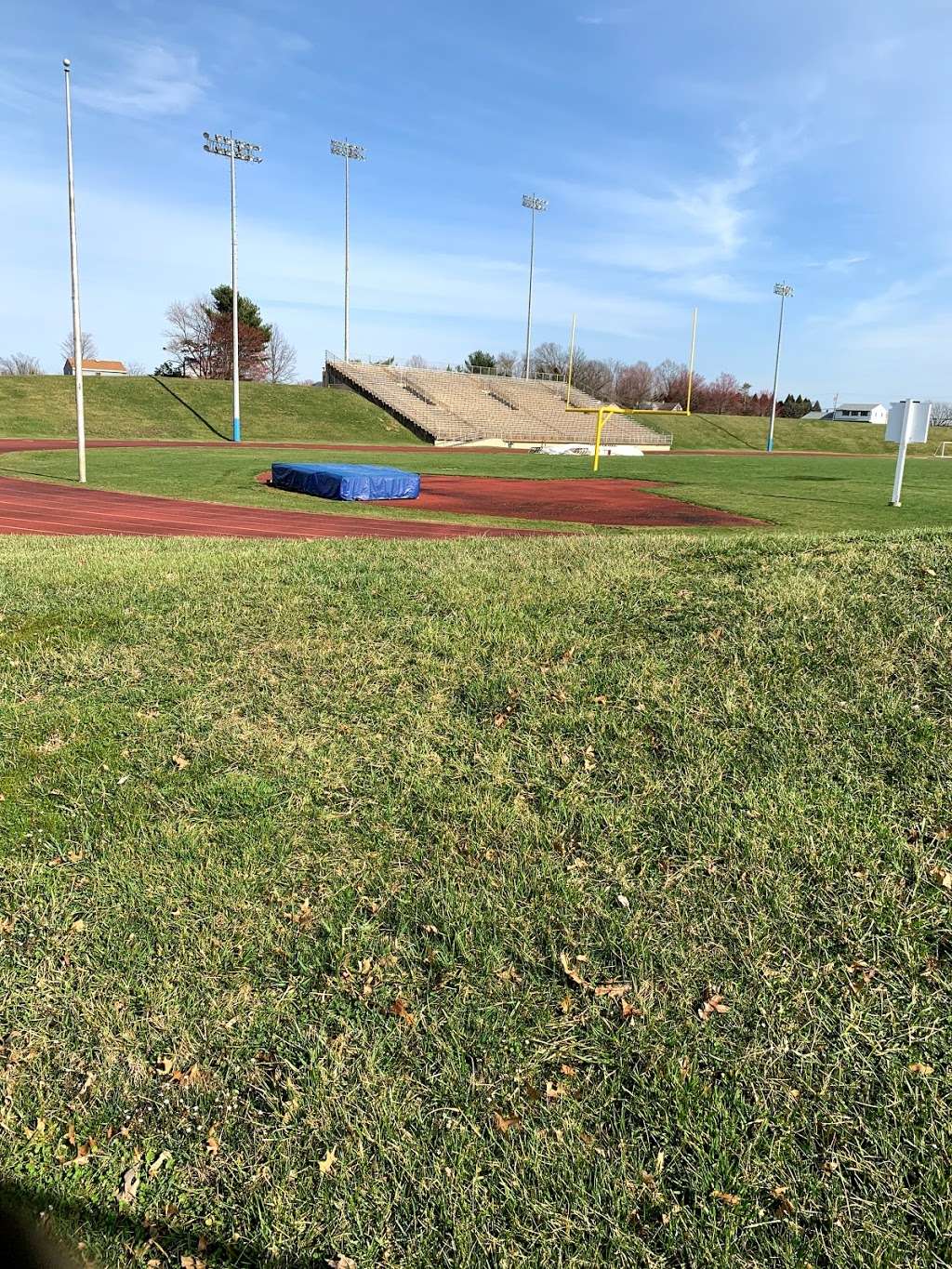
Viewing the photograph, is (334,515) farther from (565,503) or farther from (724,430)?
(724,430)

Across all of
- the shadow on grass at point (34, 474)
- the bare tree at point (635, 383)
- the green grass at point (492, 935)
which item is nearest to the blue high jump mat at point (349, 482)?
the shadow on grass at point (34, 474)

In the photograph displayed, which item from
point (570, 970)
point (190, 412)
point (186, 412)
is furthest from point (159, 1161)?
point (190, 412)

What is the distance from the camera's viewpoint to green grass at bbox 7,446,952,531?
64.3 feet

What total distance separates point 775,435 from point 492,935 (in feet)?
247

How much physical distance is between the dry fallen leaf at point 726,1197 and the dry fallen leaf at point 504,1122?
649mm

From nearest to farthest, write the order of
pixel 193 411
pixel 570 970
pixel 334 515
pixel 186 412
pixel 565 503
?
pixel 570 970, pixel 334 515, pixel 565 503, pixel 186 412, pixel 193 411

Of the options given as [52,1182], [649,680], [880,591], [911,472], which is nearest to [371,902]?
[52,1182]

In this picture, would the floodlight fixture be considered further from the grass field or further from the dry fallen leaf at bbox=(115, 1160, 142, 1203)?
the dry fallen leaf at bbox=(115, 1160, 142, 1203)

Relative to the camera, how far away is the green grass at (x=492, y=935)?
8.71 ft

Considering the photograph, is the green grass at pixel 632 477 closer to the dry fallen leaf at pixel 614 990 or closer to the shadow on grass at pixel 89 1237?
the dry fallen leaf at pixel 614 990

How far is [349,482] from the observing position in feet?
66.4

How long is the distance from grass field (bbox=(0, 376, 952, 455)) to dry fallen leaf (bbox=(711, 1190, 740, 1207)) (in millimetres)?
46300

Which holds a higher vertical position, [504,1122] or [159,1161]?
[504,1122]

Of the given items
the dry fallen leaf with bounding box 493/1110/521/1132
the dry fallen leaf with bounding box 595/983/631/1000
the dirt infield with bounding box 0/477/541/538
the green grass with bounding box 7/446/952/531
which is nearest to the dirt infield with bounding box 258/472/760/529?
the green grass with bounding box 7/446/952/531
